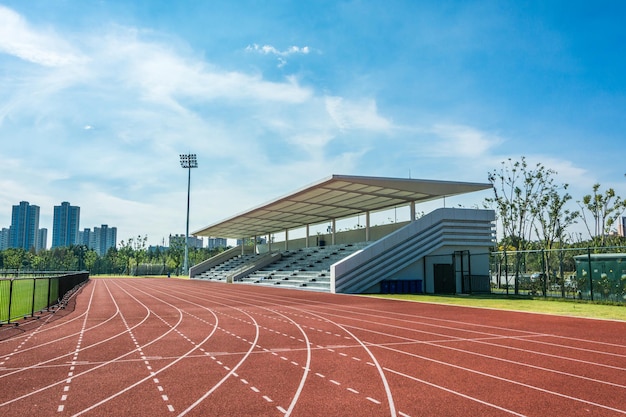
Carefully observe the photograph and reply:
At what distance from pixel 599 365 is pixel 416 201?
25896 mm

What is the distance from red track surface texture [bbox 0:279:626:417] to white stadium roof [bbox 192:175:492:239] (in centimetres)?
1406

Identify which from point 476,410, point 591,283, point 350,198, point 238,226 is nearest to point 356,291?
point 350,198

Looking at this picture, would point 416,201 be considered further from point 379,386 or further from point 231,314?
point 379,386

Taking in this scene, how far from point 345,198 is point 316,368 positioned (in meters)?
25.1

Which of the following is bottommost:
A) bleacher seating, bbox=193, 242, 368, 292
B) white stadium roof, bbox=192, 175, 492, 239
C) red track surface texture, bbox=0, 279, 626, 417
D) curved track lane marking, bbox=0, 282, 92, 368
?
curved track lane marking, bbox=0, 282, 92, 368

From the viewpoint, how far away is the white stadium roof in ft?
89.8

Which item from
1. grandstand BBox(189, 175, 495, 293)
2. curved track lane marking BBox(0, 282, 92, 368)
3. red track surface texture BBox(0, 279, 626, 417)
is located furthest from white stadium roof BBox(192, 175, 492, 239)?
curved track lane marking BBox(0, 282, 92, 368)

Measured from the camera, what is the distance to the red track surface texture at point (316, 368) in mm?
5809

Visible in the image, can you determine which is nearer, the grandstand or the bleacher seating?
the grandstand

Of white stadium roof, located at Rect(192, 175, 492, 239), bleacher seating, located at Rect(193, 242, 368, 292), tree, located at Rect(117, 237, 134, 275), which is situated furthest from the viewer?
tree, located at Rect(117, 237, 134, 275)

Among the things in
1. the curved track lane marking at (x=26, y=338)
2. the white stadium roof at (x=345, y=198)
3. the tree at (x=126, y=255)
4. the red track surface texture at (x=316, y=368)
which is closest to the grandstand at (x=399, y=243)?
the white stadium roof at (x=345, y=198)

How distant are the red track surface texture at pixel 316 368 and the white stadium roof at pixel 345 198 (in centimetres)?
1406

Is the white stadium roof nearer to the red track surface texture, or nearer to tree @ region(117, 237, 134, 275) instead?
the red track surface texture

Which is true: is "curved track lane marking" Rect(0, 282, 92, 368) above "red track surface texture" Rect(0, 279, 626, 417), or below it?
below
